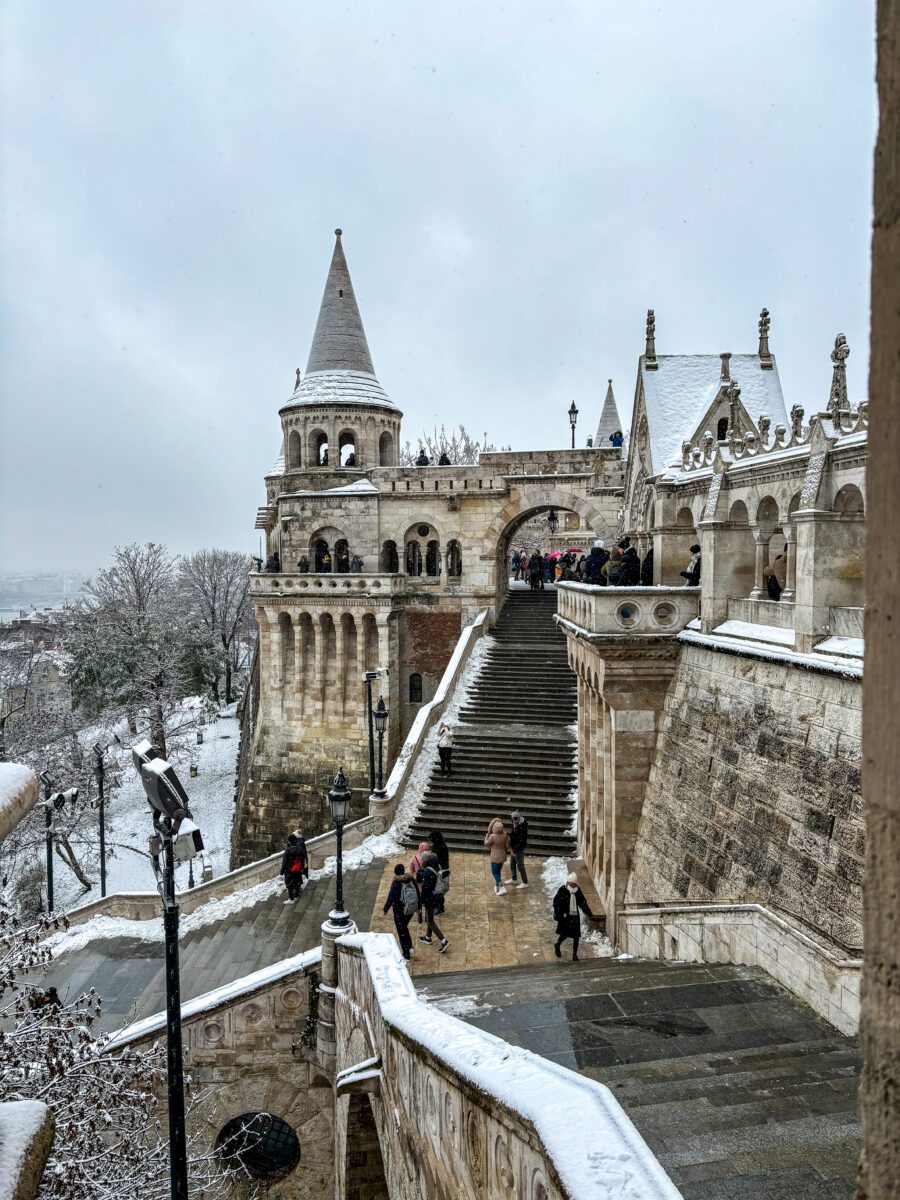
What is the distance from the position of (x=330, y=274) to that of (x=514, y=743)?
20.4 metres

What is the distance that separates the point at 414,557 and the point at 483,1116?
80.7 ft

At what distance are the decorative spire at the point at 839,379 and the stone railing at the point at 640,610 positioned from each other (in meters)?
3.43

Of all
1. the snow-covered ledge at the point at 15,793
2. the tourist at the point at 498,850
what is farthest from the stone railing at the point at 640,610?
the snow-covered ledge at the point at 15,793

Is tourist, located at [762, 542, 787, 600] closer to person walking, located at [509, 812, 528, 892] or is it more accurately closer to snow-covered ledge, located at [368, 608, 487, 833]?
person walking, located at [509, 812, 528, 892]

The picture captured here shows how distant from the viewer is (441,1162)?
5074mm

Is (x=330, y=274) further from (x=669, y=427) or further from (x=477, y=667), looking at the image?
(x=669, y=427)

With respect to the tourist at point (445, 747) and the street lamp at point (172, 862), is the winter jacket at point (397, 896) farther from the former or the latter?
the tourist at point (445, 747)

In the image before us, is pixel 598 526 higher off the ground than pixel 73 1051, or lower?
higher

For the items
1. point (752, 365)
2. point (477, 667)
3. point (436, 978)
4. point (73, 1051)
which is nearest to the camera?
point (73, 1051)

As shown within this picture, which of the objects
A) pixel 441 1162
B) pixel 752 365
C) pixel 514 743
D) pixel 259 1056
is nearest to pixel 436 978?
pixel 259 1056

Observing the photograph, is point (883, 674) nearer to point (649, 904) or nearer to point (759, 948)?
point (759, 948)

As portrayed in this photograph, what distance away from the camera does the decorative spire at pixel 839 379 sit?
8.29 m

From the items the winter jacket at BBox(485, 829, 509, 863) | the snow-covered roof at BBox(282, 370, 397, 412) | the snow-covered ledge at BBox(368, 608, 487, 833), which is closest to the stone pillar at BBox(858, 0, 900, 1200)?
the winter jacket at BBox(485, 829, 509, 863)

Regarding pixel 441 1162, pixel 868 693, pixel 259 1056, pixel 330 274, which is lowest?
pixel 259 1056
